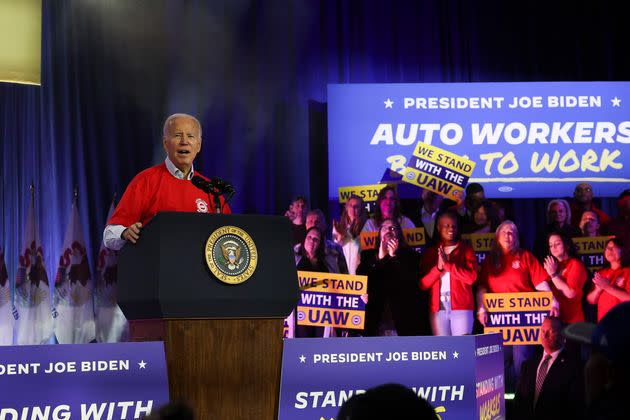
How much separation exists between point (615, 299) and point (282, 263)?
511 cm

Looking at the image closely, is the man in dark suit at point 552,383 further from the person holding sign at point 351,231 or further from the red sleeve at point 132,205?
the red sleeve at point 132,205

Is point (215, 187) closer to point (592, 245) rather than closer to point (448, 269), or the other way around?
point (448, 269)

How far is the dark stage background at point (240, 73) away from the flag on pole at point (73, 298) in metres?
0.31

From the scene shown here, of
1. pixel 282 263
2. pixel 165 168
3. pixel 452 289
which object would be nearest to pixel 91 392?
pixel 282 263

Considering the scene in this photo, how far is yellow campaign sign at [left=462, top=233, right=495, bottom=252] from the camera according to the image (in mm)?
7391

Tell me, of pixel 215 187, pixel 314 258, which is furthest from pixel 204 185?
pixel 314 258

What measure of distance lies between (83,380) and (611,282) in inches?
220

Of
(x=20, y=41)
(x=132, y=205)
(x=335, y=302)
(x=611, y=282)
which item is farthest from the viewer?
(x=335, y=302)

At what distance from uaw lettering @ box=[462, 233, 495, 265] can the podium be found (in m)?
5.09

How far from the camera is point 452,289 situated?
7.02m

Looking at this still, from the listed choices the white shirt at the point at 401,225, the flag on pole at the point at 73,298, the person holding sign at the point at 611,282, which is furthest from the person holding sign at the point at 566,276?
the flag on pole at the point at 73,298

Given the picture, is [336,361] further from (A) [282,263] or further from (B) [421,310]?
(B) [421,310]

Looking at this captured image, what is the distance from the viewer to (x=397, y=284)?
714 centimetres

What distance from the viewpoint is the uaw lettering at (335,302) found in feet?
23.1
